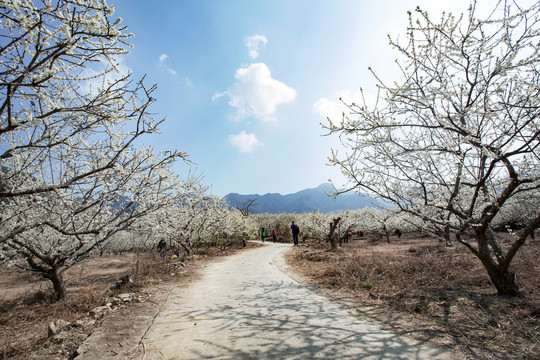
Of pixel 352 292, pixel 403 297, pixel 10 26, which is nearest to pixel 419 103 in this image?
pixel 403 297

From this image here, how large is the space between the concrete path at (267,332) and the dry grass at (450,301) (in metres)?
0.60

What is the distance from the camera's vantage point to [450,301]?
A: 4.66 metres

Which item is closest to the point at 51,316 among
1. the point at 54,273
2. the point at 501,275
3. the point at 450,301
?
the point at 54,273

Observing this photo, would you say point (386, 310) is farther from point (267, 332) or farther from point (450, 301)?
point (267, 332)

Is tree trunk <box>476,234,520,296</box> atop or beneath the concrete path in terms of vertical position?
atop

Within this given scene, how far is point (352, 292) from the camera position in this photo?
5.79 m

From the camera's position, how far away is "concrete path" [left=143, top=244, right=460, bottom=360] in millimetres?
2885

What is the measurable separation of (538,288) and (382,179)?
11.9 ft

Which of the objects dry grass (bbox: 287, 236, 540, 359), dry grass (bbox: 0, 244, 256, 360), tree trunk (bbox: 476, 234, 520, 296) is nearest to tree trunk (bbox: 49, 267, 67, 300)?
dry grass (bbox: 0, 244, 256, 360)

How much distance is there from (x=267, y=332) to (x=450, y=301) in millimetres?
3637

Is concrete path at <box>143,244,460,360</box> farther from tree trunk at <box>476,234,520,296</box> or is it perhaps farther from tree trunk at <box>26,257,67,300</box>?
tree trunk at <box>26,257,67,300</box>

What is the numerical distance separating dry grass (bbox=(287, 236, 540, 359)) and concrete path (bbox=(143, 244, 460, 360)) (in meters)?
0.60

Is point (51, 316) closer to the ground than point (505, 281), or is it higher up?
closer to the ground

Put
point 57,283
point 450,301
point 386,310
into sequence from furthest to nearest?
point 57,283 → point 450,301 → point 386,310
